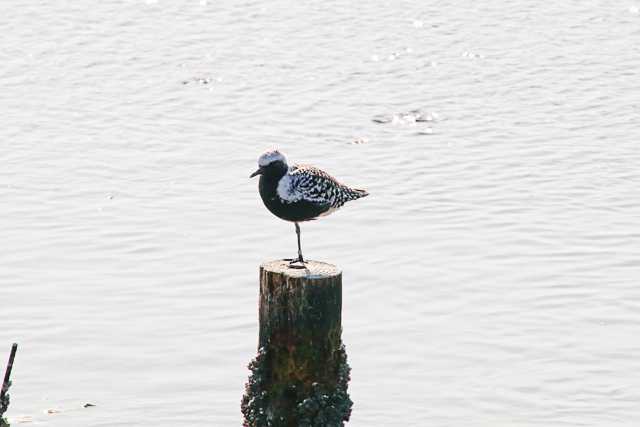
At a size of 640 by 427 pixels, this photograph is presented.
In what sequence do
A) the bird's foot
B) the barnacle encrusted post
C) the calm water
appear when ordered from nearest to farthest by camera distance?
the barnacle encrusted post
the bird's foot
the calm water

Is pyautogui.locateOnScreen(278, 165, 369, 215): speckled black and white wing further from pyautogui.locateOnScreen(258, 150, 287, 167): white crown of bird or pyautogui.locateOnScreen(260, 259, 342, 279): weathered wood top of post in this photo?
pyautogui.locateOnScreen(260, 259, 342, 279): weathered wood top of post

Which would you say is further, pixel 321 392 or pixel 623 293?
pixel 623 293

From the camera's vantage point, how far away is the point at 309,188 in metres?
11.9

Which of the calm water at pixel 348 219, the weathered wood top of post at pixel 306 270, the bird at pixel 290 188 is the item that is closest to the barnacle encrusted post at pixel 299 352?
the weathered wood top of post at pixel 306 270

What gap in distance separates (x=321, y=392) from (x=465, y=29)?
25.1m

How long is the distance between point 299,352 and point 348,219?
956cm

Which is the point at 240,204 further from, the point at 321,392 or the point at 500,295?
the point at 321,392

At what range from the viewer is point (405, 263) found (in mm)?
17594

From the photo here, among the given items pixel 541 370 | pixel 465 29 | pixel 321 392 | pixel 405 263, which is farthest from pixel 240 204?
pixel 465 29

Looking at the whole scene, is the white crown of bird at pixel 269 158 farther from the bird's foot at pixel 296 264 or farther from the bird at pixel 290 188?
the bird's foot at pixel 296 264

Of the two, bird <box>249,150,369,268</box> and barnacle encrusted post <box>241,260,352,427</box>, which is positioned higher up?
bird <box>249,150,369,268</box>

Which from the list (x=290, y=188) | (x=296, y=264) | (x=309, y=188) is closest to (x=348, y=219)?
(x=309, y=188)

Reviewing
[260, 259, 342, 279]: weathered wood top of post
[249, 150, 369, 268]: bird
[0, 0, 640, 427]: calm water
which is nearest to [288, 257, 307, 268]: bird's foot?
[260, 259, 342, 279]: weathered wood top of post

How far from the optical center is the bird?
1175cm
